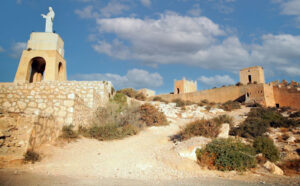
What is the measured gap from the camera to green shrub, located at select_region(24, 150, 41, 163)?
4779 mm

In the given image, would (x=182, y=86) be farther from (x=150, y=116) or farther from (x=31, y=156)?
(x=31, y=156)

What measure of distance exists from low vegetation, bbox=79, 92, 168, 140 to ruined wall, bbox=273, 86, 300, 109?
22.8 meters

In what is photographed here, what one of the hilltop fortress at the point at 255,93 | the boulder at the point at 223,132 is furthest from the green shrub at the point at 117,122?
the hilltop fortress at the point at 255,93

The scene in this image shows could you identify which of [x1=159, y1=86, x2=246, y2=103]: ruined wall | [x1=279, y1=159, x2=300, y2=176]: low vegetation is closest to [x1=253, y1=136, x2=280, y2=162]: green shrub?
[x1=279, y1=159, x2=300, y2=176]: low vegetation

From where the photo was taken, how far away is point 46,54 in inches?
539

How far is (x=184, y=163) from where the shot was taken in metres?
5.78

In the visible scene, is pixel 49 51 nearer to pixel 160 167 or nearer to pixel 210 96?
pixel 160 167

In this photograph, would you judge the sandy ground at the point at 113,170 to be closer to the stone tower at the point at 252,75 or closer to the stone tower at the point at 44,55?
the stone tower at the point at 44,55

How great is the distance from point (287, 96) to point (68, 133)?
31.1 m

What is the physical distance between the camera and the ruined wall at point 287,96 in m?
26.7

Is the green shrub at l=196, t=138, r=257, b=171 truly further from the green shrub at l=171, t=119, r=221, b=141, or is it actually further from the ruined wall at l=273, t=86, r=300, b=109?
the ruined wall at l=273, t=86, r=300, b=109

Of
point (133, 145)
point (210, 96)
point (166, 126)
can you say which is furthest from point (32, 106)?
point (210, 96)

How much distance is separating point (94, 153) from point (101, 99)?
6.23 metres

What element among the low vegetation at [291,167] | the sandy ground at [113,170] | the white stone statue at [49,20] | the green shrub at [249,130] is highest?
the white stone statue at [49,20]
